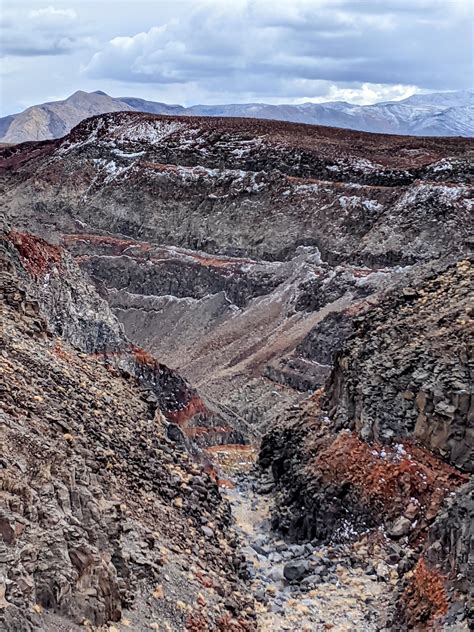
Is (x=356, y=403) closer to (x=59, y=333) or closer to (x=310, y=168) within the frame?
(x=59, y=333)

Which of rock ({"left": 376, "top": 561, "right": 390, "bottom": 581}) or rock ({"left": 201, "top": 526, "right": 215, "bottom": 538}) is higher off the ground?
rock ({"left": 201, "top": 526, "right": 215, "bottom": 538})

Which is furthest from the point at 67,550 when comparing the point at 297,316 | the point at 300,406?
the point at 297,316

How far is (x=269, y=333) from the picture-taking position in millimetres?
47469

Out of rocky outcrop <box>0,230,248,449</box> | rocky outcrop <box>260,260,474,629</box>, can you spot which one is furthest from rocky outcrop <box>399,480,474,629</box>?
rocky outcrop <box>0,230,248,449</box>

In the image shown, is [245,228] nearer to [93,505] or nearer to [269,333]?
[269,333]

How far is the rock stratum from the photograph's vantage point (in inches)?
626

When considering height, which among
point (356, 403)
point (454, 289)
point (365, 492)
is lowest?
point (365, 492)

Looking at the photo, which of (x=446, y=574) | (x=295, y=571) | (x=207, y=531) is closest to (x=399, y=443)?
(x=295, y=571)

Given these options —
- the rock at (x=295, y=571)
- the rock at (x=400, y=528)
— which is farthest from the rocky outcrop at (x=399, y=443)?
the rock at (x=295, y=571)

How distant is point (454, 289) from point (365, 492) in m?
6.63

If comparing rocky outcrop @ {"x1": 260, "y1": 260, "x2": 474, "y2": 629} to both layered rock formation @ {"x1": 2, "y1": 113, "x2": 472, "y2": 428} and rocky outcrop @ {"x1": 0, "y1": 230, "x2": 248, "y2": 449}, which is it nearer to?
rocky outcrop @ {"x1": 0, "y1": 230, "x2": 248, "y2": 449}

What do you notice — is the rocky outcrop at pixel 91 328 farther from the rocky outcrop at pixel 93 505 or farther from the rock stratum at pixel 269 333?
the rocky outcrop at pixel 93 505

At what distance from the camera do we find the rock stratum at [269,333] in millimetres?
15906

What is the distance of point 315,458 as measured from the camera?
71.8 ft
